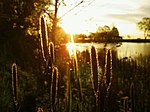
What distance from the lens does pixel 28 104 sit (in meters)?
9.33

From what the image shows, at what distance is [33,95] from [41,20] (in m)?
7.12

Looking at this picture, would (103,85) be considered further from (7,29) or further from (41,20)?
(7,29)

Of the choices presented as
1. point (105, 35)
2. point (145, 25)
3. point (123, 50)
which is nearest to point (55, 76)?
point (123, 50)

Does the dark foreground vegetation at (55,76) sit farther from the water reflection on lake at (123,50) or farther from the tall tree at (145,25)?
the tall tree at (145,25)

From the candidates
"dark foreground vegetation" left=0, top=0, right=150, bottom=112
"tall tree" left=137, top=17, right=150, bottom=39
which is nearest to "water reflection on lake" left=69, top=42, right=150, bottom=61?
"dark foreground vegetation" left=0, top=0, right=150, bottom=112

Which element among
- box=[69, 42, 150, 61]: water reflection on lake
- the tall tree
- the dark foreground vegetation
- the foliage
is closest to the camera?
the dark foreground vegetation

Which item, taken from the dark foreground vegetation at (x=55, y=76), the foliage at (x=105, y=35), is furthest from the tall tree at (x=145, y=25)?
the dark foreground vegetation at (x=55, y=76)

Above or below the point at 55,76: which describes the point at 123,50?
below

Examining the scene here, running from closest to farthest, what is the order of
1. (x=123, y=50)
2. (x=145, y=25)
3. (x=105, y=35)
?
(x=123, y=50) < (x=105, y=35) < (x=145, y=25)

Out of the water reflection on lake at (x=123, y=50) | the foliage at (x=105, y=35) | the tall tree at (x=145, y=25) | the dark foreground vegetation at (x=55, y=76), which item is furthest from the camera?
the tall tree at (x=145, y=25)

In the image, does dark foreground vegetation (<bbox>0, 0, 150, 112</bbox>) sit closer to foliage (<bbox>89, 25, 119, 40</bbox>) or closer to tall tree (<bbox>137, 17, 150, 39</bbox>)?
foliage (<bbox>89, 25, 119, 40</bbox>)

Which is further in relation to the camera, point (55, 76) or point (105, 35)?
point (105, 35)

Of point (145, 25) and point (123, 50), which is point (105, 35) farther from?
point (145, 25)

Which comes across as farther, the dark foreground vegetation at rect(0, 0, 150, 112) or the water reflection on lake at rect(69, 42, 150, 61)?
the water reflection on lake at rect(69, 42, 150, 61)
